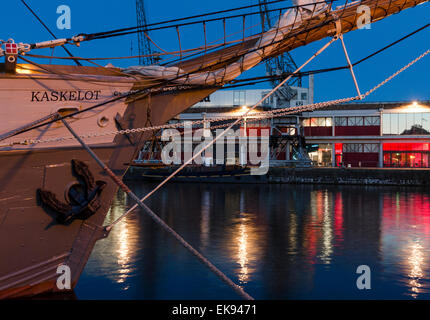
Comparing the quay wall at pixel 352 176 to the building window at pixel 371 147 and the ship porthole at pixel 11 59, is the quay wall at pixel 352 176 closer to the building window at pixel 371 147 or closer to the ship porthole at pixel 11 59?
the building window at pixel 371 147

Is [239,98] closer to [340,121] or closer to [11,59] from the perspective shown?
[340,121]

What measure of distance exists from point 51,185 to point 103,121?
1596 mm

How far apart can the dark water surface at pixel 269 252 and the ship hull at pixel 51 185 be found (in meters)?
2.40

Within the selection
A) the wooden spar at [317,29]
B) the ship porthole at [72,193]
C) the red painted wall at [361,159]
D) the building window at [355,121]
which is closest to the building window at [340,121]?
the building window at [355,121]

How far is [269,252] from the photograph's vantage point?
56.6ft

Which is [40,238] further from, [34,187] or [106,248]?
[106,248]

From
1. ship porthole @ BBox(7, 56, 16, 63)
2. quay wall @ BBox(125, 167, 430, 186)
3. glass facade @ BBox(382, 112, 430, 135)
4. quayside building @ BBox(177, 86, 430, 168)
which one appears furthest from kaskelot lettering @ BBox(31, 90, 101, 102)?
glass facade @ BBox(382, 112, 430, 135)

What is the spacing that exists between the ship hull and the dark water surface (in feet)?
7.89

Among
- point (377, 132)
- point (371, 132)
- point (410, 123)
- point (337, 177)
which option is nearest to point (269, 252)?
point (337, 177)

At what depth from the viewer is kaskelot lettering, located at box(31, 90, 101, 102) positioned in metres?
9.54

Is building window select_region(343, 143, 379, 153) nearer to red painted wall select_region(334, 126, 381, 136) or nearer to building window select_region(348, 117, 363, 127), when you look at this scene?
red painted wall select_region(334, 126, 381, 136)

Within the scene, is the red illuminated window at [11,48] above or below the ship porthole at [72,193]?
above

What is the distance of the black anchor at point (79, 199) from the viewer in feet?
31.4

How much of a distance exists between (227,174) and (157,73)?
4057cm
